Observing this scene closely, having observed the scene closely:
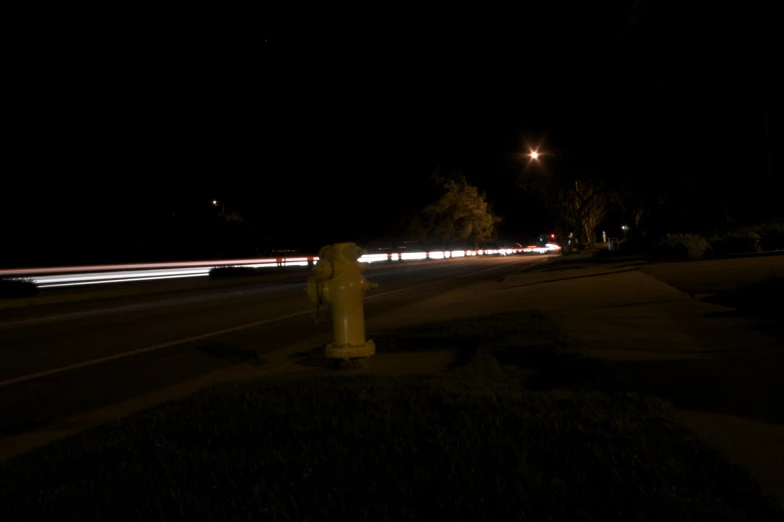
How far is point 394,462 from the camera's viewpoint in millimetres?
4703

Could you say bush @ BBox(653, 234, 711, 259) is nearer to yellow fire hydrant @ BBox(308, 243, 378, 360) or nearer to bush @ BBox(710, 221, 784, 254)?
bush @ BBox(710, 221, 784, 254)

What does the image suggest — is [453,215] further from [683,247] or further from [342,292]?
[342,292]

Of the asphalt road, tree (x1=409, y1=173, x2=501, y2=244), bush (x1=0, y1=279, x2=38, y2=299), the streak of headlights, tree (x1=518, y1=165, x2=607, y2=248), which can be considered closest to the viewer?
the asphalt road

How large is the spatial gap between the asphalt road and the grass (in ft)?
6.69

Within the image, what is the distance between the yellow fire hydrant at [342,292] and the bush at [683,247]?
24347mm

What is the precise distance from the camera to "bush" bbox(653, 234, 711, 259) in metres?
29.8

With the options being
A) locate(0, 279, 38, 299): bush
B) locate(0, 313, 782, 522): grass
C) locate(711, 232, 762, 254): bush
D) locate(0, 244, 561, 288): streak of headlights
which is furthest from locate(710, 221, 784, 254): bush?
locate(0, 279, 38, 299): bush

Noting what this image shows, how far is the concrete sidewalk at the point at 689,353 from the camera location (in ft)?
17.5

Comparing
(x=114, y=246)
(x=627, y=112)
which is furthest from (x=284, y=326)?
(x=114, y=246)

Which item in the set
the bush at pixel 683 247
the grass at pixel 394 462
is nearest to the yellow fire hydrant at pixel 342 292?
the grass at pixel 394 462

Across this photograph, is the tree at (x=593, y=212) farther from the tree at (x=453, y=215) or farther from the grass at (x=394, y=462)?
the grass at (x=394, y=462)

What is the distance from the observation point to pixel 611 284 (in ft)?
65.2

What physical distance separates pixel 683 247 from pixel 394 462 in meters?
27.7

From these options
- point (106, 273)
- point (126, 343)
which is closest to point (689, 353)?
point (126, 343)
